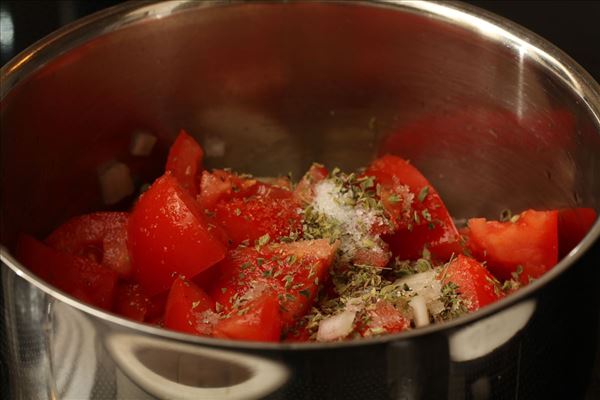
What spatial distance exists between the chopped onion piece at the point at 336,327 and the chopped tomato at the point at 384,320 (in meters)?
0.02

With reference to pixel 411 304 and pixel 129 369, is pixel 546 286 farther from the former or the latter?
pixel 129 369

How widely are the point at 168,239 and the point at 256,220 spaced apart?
0.12 m

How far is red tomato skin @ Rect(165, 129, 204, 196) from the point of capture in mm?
1257

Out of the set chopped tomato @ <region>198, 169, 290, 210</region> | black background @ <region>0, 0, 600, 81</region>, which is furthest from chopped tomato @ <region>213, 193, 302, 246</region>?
black background @ <region>0, 0, 600, 81</region>

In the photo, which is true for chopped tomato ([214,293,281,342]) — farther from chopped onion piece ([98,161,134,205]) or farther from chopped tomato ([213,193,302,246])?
chopped onion piece ([98,161,134,205])

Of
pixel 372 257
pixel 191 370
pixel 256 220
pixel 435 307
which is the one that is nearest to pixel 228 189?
pixel 256 220

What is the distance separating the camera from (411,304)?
39.1 inches

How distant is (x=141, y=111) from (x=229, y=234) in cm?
27

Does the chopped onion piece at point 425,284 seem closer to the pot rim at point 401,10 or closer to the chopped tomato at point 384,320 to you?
the chopped tomato at point 384,320

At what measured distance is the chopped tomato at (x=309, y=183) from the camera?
47.1 inches

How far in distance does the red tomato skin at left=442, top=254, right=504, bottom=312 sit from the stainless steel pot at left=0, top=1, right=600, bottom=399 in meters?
0.12

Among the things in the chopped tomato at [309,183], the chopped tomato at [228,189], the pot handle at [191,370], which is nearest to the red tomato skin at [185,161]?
the chopped tomato at [228,189]

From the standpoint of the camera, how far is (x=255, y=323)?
34.8 inches

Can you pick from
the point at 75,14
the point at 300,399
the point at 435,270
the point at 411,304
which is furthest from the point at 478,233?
the point at 75,14
